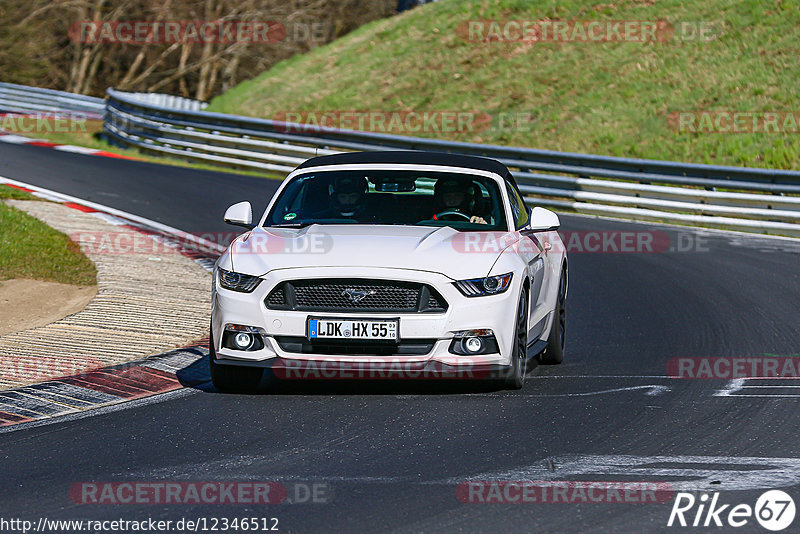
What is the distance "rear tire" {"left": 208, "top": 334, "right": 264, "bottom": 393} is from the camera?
8008mm

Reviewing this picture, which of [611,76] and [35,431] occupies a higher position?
[611,76]

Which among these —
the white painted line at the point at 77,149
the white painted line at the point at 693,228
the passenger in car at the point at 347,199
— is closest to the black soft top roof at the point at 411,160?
the passenger in car at the point at 347,199

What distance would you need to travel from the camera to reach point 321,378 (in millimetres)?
8516

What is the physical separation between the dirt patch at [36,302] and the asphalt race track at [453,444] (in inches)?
122

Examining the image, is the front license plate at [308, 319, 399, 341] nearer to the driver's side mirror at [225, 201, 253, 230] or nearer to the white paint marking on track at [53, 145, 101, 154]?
the driver's side mirror at [225, 201, 253, 230]

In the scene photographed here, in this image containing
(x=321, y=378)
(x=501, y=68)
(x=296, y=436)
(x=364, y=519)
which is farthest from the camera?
(x=501, y=68)

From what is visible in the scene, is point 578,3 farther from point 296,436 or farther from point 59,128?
point 296,436

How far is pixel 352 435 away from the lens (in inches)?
269

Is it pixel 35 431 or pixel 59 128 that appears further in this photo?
pixel 59 128

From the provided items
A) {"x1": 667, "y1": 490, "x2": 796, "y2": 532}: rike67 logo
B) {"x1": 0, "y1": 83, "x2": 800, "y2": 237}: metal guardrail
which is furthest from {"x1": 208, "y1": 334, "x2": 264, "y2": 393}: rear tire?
{"x1": 0, "y1": 83, "x2": 800, "y2": 237}: metal guardrail

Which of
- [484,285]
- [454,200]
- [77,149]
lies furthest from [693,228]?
[77,149]

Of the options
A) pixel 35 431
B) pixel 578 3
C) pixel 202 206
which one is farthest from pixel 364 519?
pixel 578 3

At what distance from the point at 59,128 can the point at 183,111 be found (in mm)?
6543

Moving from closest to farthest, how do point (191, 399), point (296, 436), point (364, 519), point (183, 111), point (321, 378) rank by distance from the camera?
point (364, 519) → point (296, 436) → point (191, 399) → point (321, 378) → point (183, 111)
